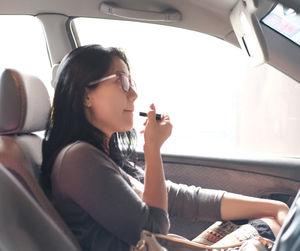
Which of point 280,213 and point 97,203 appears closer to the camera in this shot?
point 97,203

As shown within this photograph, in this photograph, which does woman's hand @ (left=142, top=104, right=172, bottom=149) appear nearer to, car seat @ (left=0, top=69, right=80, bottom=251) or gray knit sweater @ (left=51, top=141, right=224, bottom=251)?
gray knit sweater @ (left=51, top=141, right=224, bottom=251)

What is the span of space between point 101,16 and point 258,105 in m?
1.24

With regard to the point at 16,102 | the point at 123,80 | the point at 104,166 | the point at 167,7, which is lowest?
the point at 104,166

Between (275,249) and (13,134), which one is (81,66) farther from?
(275,249)

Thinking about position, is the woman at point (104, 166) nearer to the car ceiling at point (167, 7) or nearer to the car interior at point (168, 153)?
the car interior at point (168, 153)

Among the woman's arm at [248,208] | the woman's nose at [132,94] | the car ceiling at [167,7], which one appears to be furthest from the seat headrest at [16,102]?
the woman's arm at [248,208]

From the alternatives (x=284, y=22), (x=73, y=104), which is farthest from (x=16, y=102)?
(x=284, y=22)

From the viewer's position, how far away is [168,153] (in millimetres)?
2281

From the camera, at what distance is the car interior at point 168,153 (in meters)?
1.26

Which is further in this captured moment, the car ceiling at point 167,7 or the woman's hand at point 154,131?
the car ceiling at point 167,7

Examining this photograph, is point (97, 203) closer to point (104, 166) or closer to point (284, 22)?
point (104, 166)

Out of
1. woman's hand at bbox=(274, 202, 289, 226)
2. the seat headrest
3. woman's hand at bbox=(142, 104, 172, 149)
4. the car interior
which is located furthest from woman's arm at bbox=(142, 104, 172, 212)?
woman's hand at bbox=(274, 202, 289, 226)

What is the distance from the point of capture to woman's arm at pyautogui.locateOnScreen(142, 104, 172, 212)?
142 cm

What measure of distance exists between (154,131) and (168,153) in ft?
2.63
